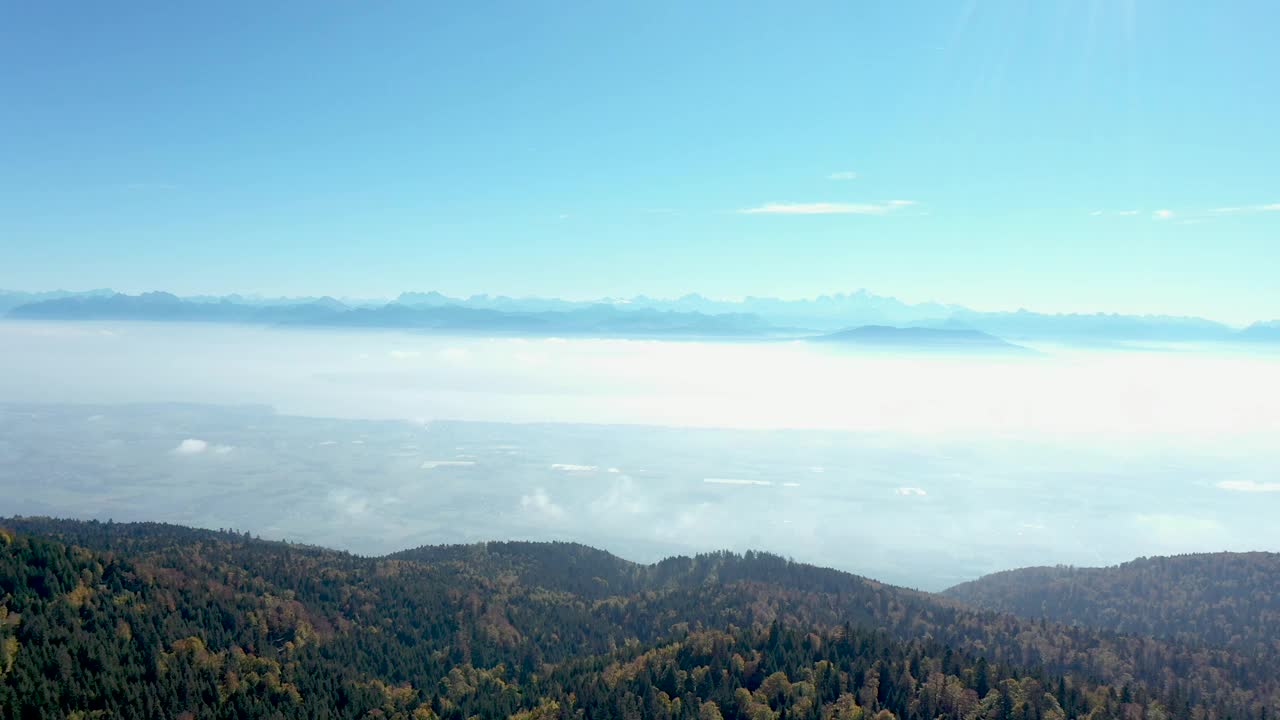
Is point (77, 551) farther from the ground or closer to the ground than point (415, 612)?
farther from the ground

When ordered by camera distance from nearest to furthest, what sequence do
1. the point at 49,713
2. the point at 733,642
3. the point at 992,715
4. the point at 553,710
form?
the point at 49,713 < the point at 992,715 < the point at 553,710 < the point at 733,642

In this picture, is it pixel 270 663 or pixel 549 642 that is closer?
pixel 270 663

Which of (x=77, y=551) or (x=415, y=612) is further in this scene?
(x=415, y=612)

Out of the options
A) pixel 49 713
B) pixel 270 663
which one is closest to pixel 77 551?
pixel 270 663

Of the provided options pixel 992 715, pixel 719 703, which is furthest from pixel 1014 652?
pixel 719 703

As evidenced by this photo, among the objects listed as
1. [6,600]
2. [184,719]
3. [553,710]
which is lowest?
[553,710]

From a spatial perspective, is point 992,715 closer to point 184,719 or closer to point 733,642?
point 733,642

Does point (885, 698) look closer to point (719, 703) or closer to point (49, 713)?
point (719, 703)

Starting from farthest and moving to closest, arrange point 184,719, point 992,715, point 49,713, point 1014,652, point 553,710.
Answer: point 1014,652, point 553,710, point 992,715, point 184,719, point 49,713

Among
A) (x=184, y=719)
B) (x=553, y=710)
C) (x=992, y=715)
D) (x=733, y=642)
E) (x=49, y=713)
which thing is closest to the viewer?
(x=49, y=713)
